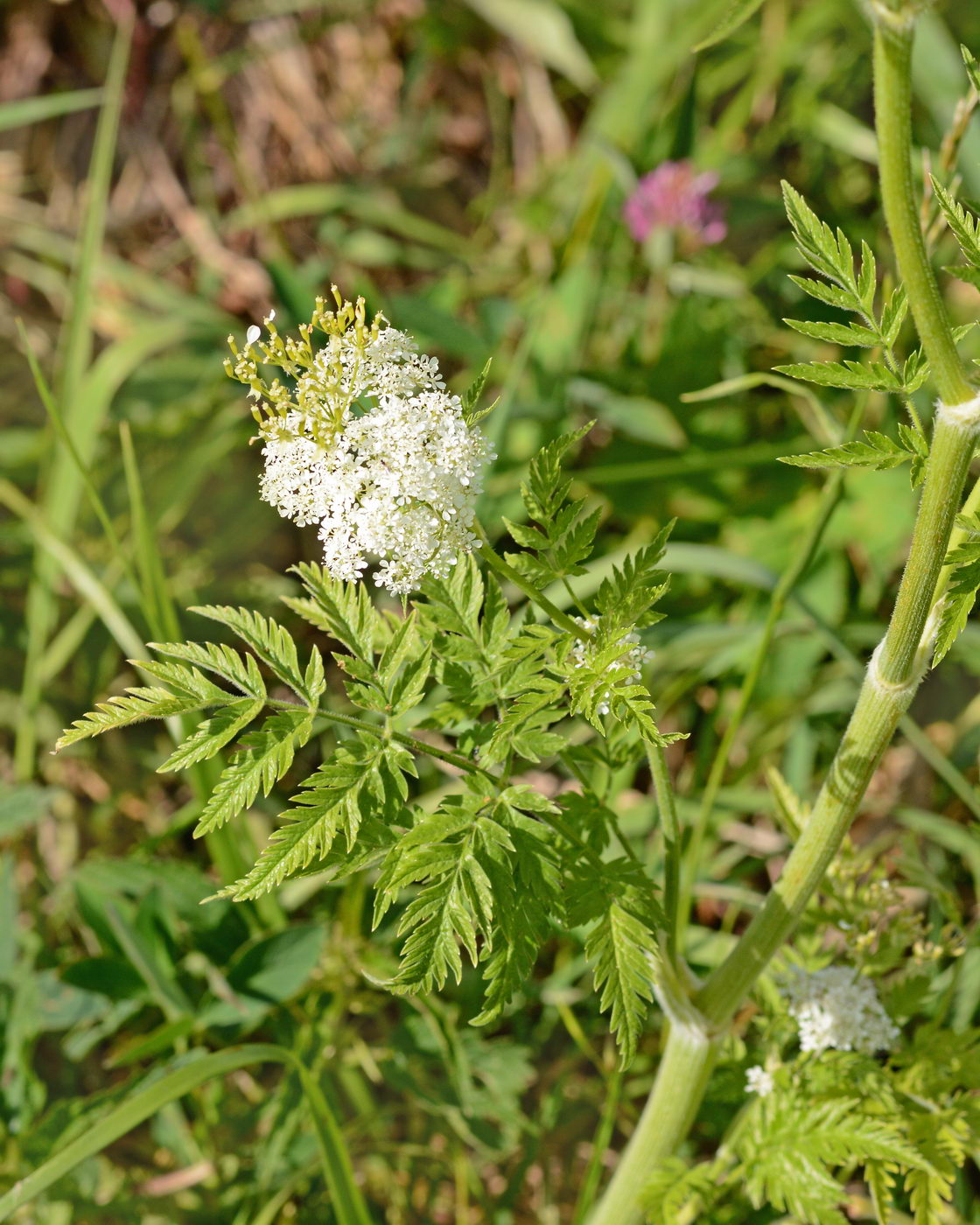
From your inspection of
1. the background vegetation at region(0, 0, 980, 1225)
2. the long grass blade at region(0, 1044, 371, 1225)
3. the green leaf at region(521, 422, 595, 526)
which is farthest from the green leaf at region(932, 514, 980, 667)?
the long grass blade at region(0, 1044, 371, 1225)

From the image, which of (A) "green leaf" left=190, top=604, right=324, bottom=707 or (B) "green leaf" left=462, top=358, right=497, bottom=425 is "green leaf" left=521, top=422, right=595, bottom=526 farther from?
(A) "green leaf" left=190, top=604, right=324, bottom=707

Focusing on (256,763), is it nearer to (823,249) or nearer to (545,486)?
(545,486)

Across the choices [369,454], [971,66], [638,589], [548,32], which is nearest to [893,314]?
[971,66]

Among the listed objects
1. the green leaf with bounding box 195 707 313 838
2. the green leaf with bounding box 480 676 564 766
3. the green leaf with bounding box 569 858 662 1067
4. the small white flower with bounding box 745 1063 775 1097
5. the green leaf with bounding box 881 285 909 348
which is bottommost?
the small white flower with bounding box 745 1063 775 1097

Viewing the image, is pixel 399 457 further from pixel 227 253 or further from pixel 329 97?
pixel 329 97

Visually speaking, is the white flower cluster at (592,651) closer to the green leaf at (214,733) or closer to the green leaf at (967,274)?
the green leaf at (214,733)

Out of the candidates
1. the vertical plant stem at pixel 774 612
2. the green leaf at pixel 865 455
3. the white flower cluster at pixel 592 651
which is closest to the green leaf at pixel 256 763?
the white flower cluster at pixel 592 651
